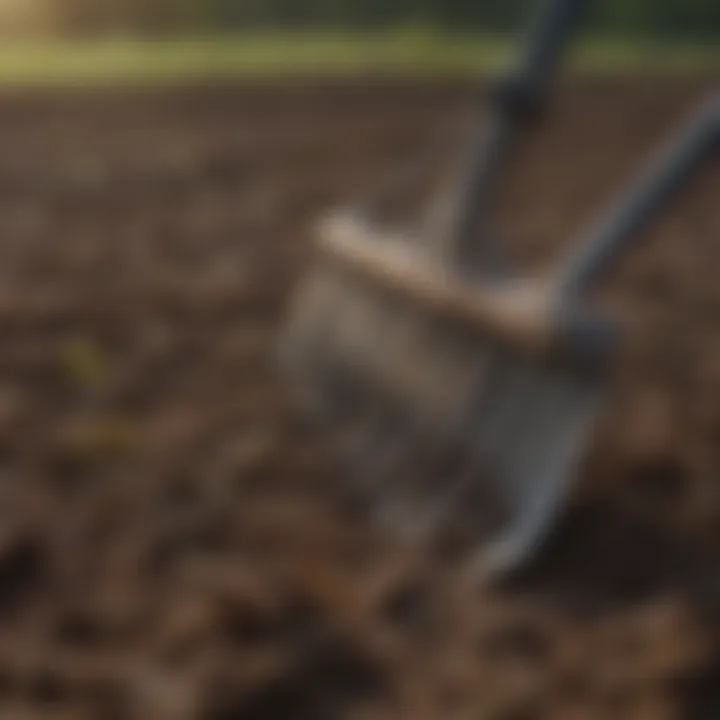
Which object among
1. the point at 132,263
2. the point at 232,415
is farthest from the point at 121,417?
the point at 132,263

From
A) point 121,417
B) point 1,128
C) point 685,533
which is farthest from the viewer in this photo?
point 1,128

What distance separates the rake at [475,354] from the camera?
175cm

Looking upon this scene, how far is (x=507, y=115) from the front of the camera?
7.13 feet

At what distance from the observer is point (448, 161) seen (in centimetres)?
428

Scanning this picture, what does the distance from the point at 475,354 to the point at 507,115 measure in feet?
1.35

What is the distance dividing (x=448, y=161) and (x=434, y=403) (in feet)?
7.74

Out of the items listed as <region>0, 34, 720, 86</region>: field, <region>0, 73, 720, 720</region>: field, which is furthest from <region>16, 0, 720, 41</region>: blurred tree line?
<region>0, 73, 720, 720</region>: field

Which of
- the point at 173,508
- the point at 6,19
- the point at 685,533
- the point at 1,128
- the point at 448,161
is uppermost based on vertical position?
the point at 6,19

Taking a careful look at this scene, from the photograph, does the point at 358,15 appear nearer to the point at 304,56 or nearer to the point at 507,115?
the point at 304,56

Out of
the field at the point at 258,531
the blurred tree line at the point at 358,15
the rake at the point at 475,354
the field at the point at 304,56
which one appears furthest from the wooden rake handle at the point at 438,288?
the blurred tree line at the point at 358,15

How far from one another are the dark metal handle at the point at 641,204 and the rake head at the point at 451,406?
104mm

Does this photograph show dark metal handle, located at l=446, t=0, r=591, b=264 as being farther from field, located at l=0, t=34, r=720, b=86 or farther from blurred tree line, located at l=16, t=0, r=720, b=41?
blurred tree line, located at l=16, t=0, r=720, b=41

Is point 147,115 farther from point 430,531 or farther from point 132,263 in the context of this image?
point 430,531

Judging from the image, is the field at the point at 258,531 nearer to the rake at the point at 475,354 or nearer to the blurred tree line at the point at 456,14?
the rake at the point at 475,354
